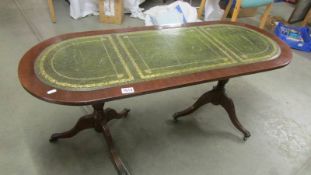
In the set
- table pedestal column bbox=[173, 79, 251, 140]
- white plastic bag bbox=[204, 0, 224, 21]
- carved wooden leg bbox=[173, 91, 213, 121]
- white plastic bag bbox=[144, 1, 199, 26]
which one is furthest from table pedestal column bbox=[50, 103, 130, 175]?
white plastic bag bbox=[204, 0, 224, 21]

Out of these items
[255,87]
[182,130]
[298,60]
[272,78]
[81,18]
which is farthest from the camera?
[81,18]

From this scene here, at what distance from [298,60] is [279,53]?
1.65 meters

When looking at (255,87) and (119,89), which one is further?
(255,87)

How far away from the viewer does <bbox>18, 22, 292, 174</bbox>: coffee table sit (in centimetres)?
99

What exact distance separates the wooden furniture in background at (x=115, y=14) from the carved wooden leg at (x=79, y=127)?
Result: 184 cm

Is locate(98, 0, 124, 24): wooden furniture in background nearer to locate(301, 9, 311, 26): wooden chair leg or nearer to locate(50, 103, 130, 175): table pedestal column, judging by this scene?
locate(50, 103, 130, 175): table pedestal column

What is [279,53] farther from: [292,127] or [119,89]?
[119,89]

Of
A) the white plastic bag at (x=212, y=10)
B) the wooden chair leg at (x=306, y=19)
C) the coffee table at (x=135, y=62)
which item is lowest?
the wooden chair leg at (x=306, y=19)

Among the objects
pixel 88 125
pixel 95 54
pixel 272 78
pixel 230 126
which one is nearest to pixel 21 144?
pixel 88 125

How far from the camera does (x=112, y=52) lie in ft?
4.06

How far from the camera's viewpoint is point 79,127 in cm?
147

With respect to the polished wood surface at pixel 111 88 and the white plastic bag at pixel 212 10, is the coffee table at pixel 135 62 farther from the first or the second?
the white plastic bag at pixel 212 10

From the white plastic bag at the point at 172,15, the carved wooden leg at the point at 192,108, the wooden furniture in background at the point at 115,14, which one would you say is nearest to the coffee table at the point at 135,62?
the carved wooden leg at the point at 192,108

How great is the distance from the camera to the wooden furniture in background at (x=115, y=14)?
2.89 metres
